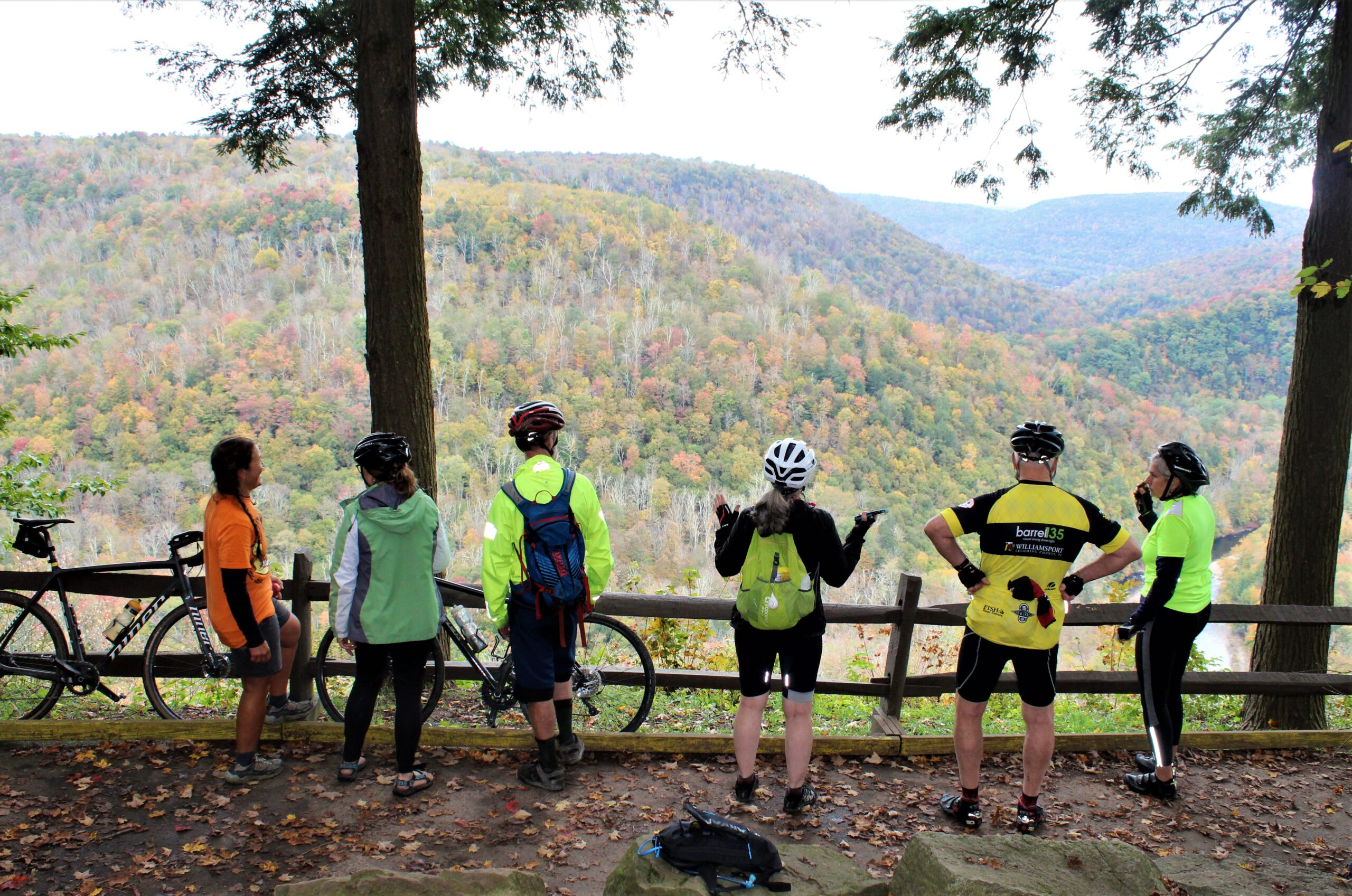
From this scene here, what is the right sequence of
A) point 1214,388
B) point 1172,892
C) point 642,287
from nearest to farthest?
point 1172,892 < point 1214,388 < point 642,287

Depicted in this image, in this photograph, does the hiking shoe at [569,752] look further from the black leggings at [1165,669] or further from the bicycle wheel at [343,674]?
the black leggings at [1165,669]

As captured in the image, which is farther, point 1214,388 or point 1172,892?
point 1214,388

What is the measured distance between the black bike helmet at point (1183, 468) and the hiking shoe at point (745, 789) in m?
2.38

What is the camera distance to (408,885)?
2.41 meters

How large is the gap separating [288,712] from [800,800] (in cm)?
259

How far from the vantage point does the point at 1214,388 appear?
298ft

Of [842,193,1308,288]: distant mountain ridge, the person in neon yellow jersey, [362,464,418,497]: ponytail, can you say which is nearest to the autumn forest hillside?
[842,193,1308,288]: distant mountain ridge

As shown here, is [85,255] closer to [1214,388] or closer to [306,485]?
[306,485]

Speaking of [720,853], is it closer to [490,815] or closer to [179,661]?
[490,815]

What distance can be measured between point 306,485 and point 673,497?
3181 cm

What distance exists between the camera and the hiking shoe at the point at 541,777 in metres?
3.65

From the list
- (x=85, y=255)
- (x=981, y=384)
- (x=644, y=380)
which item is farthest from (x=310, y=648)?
(x=85, y=255)

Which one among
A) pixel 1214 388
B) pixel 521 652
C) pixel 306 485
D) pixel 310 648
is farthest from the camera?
pixel 1214 388

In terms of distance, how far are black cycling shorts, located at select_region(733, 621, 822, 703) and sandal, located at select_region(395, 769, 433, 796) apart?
58.8 inches
